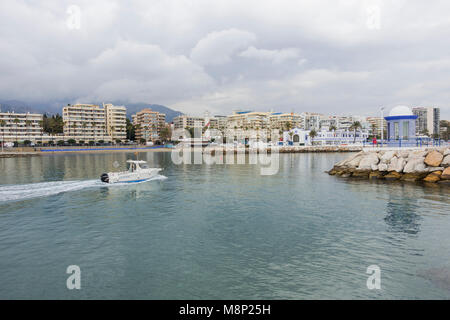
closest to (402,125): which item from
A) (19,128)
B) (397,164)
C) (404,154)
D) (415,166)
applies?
(404,154)

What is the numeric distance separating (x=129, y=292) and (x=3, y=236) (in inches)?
429

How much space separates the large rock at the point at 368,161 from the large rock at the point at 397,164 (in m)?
2.18

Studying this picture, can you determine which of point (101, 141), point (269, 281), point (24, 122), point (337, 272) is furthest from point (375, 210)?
point (24, 122)

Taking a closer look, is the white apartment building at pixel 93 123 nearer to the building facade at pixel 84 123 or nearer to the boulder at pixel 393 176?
the building facade at pixel 84 123

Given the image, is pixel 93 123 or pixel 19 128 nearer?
pixel 19 128

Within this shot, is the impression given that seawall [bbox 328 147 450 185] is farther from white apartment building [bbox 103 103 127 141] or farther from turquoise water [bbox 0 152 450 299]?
white apartment building [bbox 103 103 127 141]

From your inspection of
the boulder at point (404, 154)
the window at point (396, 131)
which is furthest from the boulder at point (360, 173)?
the window at point (396, 131)

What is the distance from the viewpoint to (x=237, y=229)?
661 inches

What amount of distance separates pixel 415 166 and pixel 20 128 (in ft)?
566

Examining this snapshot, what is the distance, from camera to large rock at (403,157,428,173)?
35156mm

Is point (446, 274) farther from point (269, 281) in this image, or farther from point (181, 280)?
point (181, 280)

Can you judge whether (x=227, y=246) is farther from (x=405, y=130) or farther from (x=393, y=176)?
(x=405, y=130)

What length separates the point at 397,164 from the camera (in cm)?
3747

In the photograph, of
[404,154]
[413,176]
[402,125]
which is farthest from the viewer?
[402,125]
